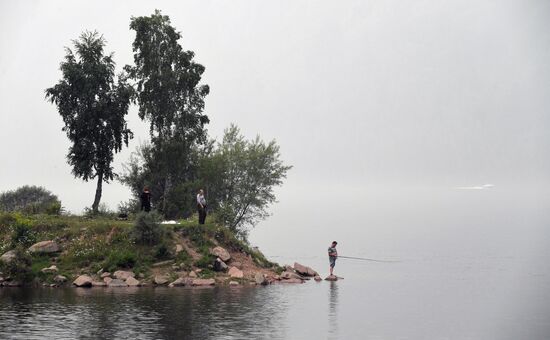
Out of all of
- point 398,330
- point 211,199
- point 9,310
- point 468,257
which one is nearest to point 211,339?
point 398,330

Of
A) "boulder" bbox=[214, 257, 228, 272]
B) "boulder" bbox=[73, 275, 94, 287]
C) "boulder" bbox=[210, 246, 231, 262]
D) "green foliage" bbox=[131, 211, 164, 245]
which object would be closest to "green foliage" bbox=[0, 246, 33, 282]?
"boulder" bbox=[73, 275, 94, 287]

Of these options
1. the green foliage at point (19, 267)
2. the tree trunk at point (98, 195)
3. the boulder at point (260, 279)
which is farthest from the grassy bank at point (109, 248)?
the tree trunk at point (98, 195)

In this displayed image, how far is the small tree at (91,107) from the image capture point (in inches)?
2975

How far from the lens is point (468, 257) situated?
100312 mm

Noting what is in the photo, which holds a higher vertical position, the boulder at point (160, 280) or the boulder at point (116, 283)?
the boulder at point (160, 280)

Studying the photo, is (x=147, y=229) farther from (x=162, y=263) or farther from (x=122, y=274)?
(x=122, y=274)

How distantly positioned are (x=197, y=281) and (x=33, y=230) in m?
15.2

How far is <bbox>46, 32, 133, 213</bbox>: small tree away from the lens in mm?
75562

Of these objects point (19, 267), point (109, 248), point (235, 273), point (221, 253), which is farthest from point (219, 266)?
point (19, 267)

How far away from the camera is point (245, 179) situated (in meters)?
89.9

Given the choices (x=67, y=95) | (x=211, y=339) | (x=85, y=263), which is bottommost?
(x=211, y=339)

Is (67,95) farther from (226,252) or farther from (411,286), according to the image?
(411,286)

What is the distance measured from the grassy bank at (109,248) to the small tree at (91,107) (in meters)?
13.0

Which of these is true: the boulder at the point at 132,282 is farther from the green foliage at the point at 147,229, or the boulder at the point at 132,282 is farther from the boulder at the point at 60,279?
the boulder at the point at 60,279
